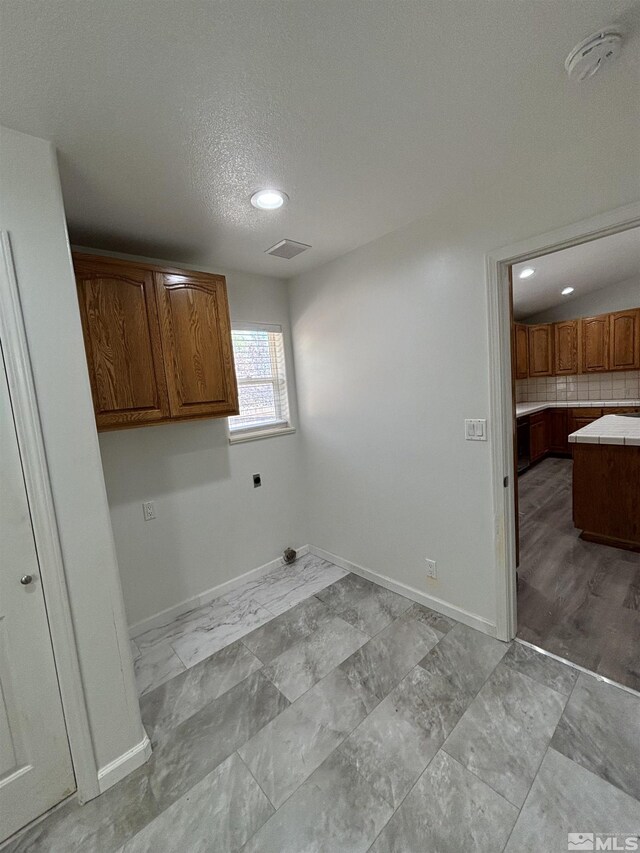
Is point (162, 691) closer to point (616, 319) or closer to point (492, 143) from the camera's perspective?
point (492, 143)

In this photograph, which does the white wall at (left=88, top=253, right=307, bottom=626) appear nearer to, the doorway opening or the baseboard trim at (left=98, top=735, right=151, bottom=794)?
the baseboard trim at (left=98, top=735, right=151, bottom=794)

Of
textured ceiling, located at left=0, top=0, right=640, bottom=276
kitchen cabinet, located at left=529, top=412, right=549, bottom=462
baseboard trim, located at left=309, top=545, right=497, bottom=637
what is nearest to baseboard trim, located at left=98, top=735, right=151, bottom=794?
baseboard trim, located at left=309, top=545, right=497, bottom=637

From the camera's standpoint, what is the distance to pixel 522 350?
615cm

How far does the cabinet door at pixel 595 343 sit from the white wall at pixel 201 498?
5.38m

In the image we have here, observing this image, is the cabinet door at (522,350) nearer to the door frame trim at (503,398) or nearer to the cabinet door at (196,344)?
the door frame trim at (503,398)

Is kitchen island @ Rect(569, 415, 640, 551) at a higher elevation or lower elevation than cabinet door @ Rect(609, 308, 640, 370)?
lower

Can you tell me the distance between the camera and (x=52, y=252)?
128 centimetres

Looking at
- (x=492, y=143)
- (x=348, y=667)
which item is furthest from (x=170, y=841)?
(x=492, y=143)

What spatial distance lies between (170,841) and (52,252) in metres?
2.13

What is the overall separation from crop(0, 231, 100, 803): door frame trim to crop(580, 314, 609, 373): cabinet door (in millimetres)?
7144

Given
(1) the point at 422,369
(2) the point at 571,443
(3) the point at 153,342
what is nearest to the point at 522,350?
(2) the point at 571,443

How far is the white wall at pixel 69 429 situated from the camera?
1231mm

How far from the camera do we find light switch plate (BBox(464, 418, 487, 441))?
1.99 meters

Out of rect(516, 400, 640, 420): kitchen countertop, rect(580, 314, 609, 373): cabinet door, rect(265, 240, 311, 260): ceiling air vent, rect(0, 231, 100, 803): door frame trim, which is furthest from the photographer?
rect(580, 314, 609, 373): cabinet door
